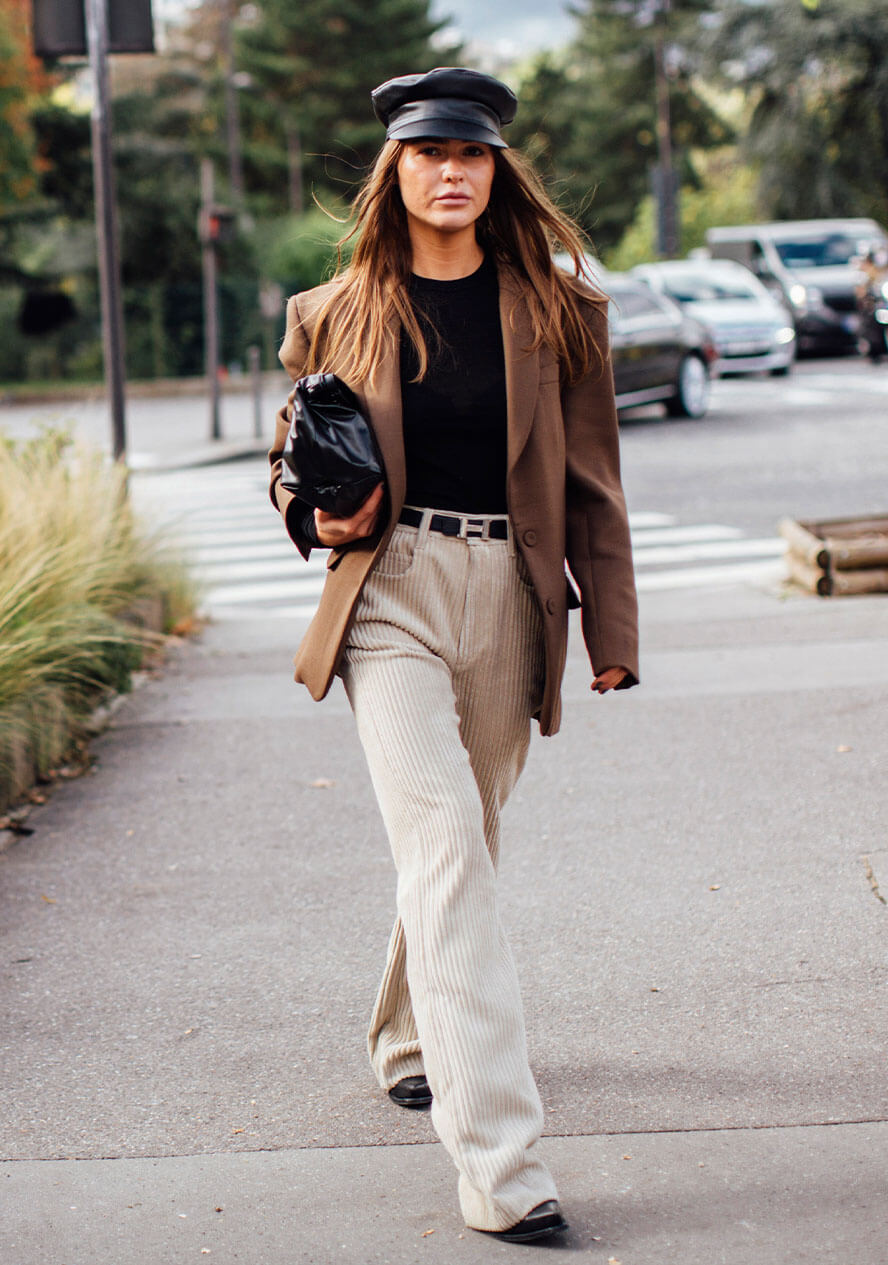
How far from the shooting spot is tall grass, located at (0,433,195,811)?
602cm

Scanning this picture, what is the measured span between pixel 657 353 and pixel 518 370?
16852mm

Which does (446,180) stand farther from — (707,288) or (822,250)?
(822,250)

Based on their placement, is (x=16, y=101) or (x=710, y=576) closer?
(x=710, y=576)

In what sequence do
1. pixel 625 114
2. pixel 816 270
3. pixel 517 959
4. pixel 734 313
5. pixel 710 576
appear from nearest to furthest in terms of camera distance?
1. pixel 517 959
2. pixel 710 576
3. pixel 734 313
4. pixel 816 270
5. pixel 625 114

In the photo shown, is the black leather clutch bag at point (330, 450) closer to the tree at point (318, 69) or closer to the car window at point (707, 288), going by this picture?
the car window at point (707, 288)

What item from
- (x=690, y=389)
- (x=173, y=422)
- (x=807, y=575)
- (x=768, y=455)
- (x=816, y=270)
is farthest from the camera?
(x=816, y=270)

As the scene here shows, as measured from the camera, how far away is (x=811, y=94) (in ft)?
135

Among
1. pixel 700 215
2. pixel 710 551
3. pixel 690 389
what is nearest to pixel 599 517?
pixel 710 551

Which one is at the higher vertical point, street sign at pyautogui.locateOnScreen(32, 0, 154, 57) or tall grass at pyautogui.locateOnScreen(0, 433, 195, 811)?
street sign at pyautogui.locateOnScreen(32, 0, 154, 57)

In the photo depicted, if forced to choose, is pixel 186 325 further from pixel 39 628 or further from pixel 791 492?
pixel 39 628

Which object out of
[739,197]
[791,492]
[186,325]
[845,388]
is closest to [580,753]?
[791,492]

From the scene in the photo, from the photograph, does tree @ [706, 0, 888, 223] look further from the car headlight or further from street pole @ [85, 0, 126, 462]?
street pole @ [85, 0, 126, 462]

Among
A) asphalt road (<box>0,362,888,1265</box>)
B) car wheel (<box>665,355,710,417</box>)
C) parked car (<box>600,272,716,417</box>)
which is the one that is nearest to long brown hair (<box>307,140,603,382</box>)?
asphalt road (<box>0,362,888,1265</box>)

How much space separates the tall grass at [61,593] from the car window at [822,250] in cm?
2185
